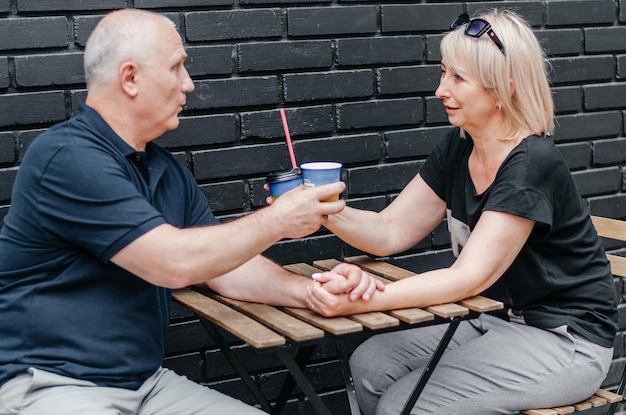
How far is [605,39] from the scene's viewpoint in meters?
4.38

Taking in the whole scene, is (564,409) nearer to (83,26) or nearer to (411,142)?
(411,142)

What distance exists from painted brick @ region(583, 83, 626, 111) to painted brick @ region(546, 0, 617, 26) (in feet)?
Answer: 1.00

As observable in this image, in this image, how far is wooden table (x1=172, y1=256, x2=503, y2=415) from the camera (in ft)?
8.38

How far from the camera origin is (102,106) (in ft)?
9.07

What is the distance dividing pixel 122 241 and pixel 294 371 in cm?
60

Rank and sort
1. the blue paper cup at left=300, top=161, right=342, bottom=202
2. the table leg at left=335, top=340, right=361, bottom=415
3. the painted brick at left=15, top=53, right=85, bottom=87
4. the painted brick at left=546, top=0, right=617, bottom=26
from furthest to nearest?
the painted brick at left=546, top=0, right=617, bottom=26 → the painted brick at left=15, top=53, right=85, bottom=87 → the table leg at left=335, top=340, right=361, bottom=415 → the blue paper cup at left=300, top=161, right=342, bottom=202

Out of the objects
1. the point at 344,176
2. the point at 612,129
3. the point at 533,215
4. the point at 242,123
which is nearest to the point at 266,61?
the point at 242,123

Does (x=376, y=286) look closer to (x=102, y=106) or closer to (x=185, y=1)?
(x=102, y=106)

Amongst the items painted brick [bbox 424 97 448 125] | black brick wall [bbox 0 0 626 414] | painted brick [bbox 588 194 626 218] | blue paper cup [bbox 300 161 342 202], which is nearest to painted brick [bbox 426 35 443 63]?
black brick wall [bbox 0 0 626 414]

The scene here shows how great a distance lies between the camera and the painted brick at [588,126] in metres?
4.31

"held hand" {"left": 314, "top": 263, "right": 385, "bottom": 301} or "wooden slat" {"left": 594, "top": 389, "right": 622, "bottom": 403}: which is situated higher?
"held hand" {"left": 314, "top": 263, "right": 385, "bottom": 301}

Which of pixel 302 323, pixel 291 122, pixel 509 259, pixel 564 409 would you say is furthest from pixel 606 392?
pixel 291 122

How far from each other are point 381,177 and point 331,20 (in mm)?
688

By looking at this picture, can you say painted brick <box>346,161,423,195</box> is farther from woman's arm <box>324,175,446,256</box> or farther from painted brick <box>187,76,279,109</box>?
painted brick <box>187,76,279,109</box>
